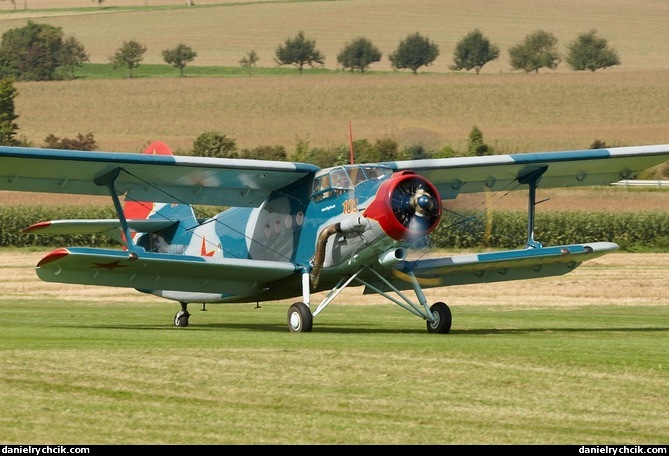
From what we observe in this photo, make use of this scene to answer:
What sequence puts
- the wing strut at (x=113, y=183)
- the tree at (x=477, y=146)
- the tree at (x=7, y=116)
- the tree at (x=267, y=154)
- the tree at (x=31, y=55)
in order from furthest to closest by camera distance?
the tree at (x=31, y=55), the tree at (x=7, y=116), the tree at (x=267, y=154), the tree at (x=477, y=146), the wing strut at (x=113, y=183)

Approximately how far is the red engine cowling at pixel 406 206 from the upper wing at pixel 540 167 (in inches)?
70.9

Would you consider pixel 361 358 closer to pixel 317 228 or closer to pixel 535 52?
pixel 317 228

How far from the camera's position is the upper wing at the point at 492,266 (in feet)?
64.6

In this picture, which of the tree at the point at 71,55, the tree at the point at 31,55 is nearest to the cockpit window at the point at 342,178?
the tree at the point at 71,55

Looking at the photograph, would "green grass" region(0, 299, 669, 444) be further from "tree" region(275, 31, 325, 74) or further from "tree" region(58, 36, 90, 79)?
"tree" region(58, 36, 90, 79)

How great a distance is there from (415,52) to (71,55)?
33.0 metres

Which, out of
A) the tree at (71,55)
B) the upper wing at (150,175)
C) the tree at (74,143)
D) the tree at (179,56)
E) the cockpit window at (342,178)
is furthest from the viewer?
the tree at (71,55)

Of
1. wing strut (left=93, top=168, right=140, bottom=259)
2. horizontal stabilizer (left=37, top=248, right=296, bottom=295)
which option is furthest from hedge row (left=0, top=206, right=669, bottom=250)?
wing strut (left=93, top=168, right=140, bottom=259)

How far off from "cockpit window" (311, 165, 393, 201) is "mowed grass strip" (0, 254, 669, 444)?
232 cm

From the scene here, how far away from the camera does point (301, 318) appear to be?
18.0m

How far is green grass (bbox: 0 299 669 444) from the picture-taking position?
32.7 feet

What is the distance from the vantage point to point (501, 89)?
325 ft

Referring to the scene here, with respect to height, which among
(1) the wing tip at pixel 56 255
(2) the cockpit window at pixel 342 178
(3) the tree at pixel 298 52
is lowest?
(1) the wing tip at pixel 56 255

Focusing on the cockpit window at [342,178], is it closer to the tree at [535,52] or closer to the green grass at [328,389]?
the green grass at [328,389]
